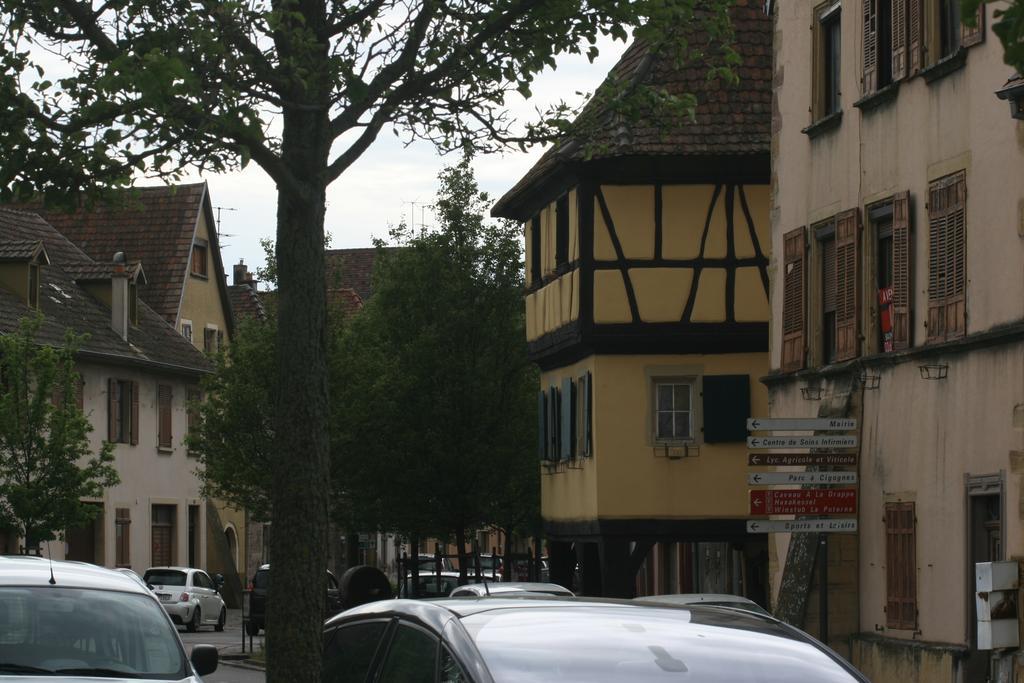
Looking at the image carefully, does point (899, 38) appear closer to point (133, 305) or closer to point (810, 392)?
point (810, 392)

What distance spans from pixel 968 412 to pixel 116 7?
10.8 metres

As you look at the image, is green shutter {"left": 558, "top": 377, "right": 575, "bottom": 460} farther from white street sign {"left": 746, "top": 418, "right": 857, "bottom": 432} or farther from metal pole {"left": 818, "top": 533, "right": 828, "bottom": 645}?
white street sign {"left": 746, "top": 418, "right": 857, "bottom": 432}

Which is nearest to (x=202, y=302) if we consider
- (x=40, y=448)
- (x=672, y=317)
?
(x=40, y=448)

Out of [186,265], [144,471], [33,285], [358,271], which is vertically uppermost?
[358,271]

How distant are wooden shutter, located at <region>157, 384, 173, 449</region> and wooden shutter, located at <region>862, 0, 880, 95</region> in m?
36.7

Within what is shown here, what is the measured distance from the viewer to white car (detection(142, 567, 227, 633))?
49000 millimetres

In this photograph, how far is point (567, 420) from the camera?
34.8 metres

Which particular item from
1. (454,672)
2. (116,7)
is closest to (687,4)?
(116,7)

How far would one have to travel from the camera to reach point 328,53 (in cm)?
1343

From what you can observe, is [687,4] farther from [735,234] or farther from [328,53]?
[735,234]

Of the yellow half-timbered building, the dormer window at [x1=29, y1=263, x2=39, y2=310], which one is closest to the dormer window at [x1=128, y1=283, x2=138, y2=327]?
the dormer window at [x1=29, y1=263, x2=39, y2=310]

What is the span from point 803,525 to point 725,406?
1114 cm

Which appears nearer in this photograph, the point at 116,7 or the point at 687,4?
the point at 116,7

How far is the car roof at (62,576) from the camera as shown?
11.3 meters
